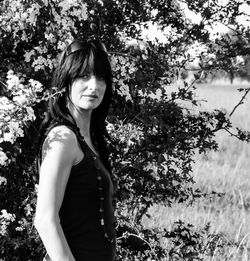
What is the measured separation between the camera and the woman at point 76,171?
2.02 m

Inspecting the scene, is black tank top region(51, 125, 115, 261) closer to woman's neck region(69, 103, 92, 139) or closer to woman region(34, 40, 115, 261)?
woman region(34, 40, 115, 261)

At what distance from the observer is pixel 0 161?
→ 249cm

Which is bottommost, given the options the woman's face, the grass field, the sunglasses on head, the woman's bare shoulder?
the grass field

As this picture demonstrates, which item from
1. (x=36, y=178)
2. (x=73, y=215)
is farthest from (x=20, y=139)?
(x=73, y=215)

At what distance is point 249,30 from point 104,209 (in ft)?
6.44

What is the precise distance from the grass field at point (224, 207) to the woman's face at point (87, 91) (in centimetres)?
143

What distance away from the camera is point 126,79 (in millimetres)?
3248

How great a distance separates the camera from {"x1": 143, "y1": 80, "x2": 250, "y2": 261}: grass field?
5.59 m

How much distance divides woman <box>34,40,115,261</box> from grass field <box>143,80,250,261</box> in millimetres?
1435

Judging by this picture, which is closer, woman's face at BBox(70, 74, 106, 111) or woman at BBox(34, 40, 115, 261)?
woman at BBox(34, 40, 115, 261)

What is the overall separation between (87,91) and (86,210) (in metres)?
0.48

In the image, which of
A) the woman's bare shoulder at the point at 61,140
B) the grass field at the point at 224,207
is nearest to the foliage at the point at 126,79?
the grass field at the point at 224,207

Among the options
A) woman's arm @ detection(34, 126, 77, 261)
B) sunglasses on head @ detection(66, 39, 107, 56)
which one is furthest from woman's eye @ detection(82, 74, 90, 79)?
woman's arm @ detection(34, 126, 77, 261)

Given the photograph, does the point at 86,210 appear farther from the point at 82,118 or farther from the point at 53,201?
the point at 82,118
